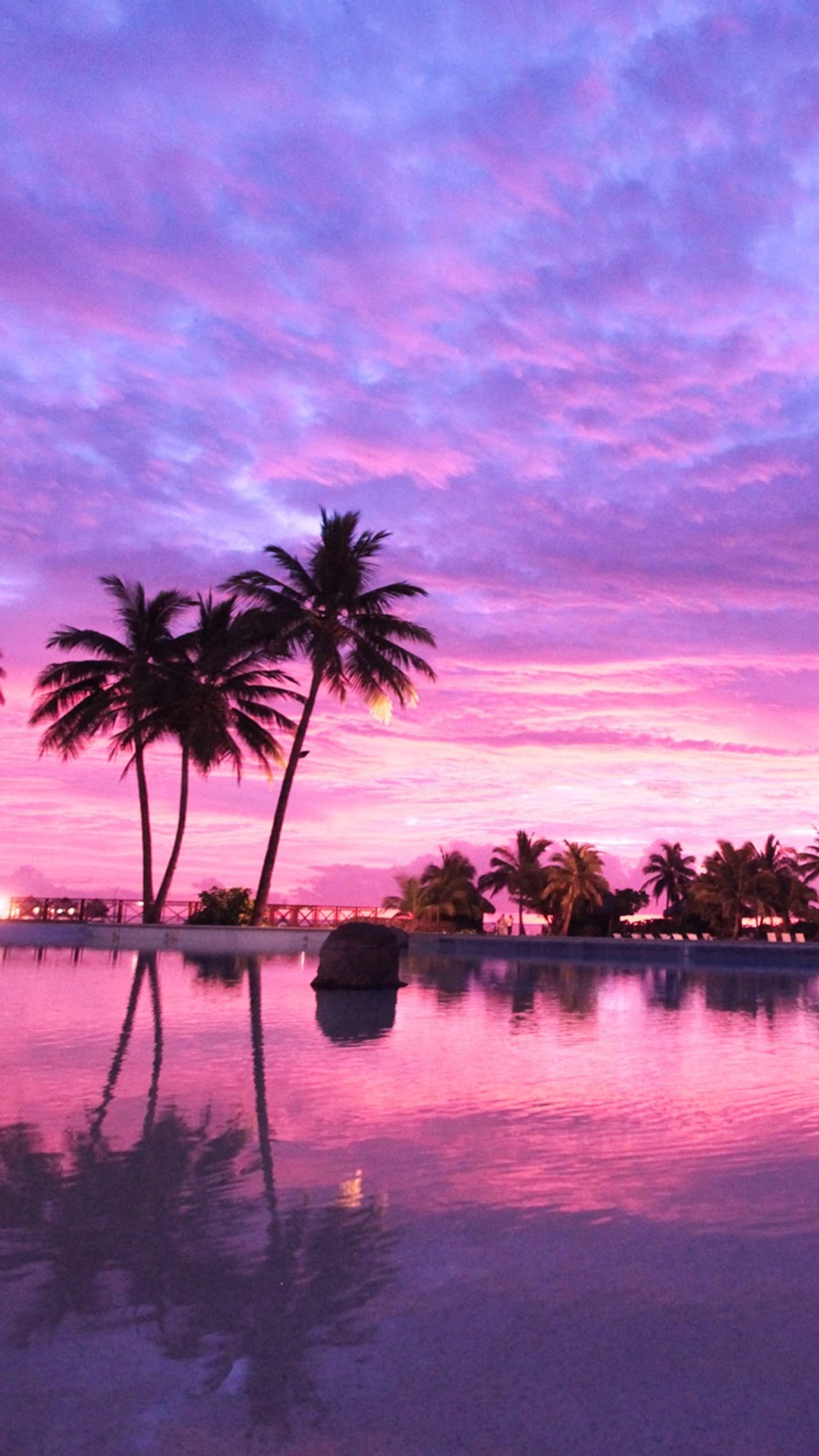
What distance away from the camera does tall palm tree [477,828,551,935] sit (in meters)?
56.5

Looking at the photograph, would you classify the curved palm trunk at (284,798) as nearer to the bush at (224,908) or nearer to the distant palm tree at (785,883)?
the bush at (224,908)

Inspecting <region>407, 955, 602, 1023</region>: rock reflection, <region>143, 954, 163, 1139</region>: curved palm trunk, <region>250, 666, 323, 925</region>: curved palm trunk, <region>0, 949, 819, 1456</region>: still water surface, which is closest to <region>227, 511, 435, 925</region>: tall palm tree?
<region>250, 666, 323, 925</region>: curved palm trunk

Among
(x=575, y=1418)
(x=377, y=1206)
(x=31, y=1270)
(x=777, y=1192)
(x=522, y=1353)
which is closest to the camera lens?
(x=575, y=1418)

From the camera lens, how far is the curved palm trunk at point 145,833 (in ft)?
→ 105

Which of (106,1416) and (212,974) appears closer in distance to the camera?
(106,1416)

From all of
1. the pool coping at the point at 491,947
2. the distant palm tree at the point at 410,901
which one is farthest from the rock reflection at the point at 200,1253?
the distant palm tree at the point at 410,901

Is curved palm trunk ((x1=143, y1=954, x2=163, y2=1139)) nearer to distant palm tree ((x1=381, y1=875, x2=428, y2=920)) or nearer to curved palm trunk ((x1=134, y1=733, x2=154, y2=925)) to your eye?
curved palm trunk ((x1=134, y1=733, x2=154, y2=925))

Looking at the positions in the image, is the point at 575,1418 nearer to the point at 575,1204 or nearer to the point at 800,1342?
the point at 800,1342

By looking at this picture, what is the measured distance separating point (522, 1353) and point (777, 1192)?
210cm

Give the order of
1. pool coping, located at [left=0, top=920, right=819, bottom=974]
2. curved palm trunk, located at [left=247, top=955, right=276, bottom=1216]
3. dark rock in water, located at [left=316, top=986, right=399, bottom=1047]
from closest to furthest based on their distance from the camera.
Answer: curved palm trunk, located at [left=247, top=955, right=276, bottom=1216], dark rock in water, located at [left=316, top=986, right=399, bottom=1047], pool coping, located at [left=0, top=920, right=819, bottom=974]

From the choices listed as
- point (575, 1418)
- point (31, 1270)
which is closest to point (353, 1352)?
point (575, 1418)

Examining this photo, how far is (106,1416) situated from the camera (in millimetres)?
2594

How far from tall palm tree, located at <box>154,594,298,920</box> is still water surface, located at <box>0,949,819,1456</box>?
2301 centimetres

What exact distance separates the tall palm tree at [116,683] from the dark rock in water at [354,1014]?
59.7 feet
